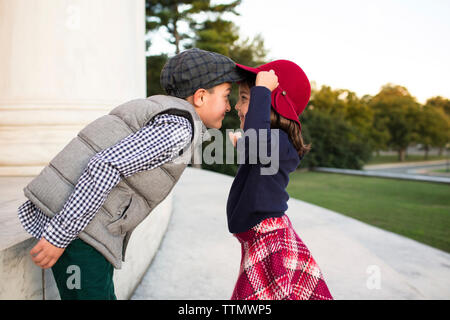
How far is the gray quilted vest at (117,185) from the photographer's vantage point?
137 centimetres

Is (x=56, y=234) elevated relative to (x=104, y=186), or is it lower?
lower

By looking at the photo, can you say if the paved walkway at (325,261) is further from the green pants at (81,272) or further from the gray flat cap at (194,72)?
the gray flat cap at (194,72)

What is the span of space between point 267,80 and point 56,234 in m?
1.09

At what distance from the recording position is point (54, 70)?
338 cm

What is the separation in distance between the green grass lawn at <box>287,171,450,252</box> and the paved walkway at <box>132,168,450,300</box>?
4.07 ft

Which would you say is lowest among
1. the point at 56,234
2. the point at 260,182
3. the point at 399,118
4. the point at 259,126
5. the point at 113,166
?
the point at 56,234

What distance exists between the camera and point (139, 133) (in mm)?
1330

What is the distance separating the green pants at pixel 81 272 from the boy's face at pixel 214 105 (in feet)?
2.52

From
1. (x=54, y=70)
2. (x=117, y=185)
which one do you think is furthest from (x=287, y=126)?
(x=54, y=70)

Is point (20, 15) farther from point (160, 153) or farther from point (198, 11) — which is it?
point (198, 11)

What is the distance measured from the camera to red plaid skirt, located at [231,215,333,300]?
1.51m

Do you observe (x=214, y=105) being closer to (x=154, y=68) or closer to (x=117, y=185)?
(x=117, y=185)

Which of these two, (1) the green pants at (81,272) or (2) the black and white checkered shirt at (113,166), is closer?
(2) the black and white checkered shirt at (113,166)

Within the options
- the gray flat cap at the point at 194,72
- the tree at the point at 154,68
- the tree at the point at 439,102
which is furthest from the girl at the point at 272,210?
the tree at the point at 439,102
